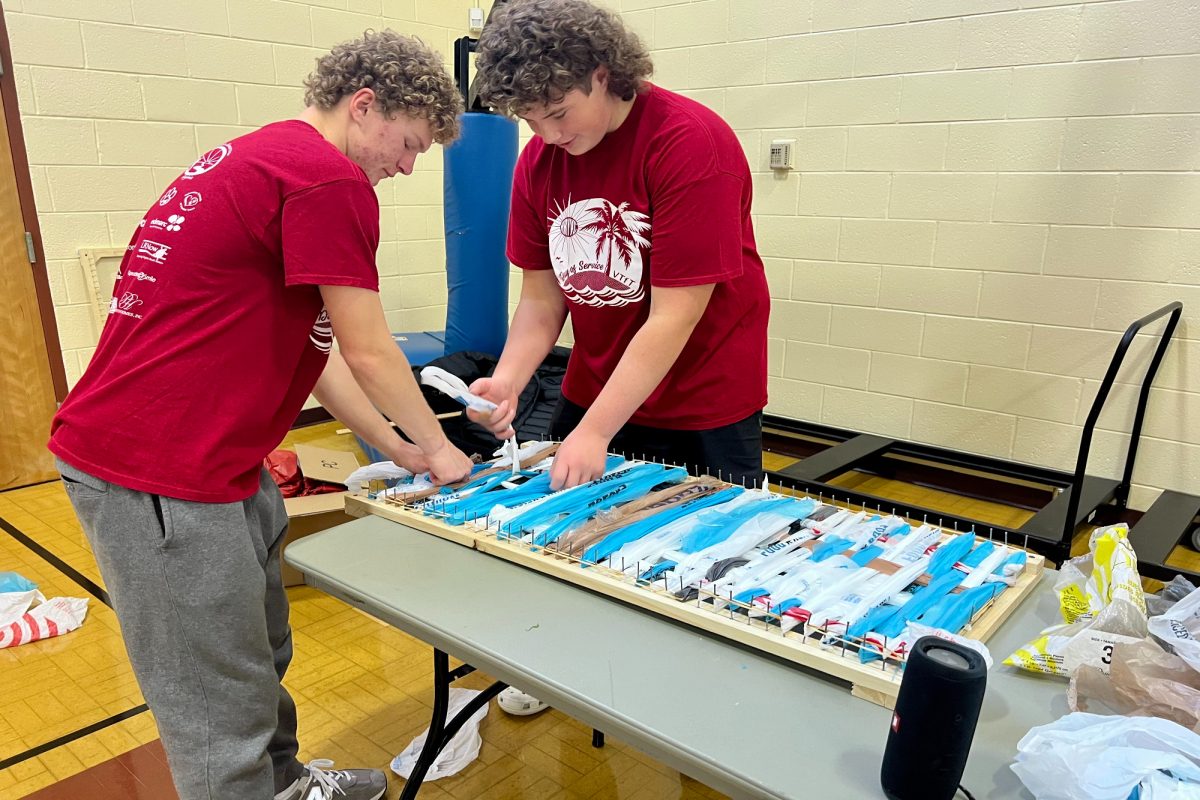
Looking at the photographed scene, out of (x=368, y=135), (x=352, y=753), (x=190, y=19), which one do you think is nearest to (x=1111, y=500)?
(x=352, y=753)

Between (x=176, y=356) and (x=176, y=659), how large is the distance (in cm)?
42

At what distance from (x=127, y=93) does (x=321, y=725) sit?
2784 millimetres

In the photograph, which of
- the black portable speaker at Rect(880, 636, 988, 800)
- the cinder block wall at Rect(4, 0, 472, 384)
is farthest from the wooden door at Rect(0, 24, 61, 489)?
the black portable speaker at Rect(880, 636, 988, 800)

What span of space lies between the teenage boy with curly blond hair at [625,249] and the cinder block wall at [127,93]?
8.06ft

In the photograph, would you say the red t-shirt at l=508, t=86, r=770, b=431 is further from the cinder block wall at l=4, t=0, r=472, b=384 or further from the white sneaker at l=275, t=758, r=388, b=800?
the cinder block wall at l=4, t=0, r=472, b=384

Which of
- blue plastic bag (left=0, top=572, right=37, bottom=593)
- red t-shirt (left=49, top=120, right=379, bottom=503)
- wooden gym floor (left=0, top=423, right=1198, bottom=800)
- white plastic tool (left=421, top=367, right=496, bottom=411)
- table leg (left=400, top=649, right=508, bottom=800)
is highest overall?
red t-shirt (left=49, top=120, right=379, bottom=503)

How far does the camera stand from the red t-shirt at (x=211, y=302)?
41.3 inches

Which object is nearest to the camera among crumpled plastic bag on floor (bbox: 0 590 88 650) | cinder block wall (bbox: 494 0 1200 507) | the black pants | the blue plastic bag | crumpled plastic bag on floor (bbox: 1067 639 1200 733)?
crumpled plastic bag on floor (bbox: 1067 639 1200 733)

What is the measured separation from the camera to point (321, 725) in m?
1.84

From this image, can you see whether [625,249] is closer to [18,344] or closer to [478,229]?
[478,229]

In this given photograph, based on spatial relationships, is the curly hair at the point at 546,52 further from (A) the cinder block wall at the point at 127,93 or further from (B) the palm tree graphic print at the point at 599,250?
(A) the cinder block wall at the point at 127,93

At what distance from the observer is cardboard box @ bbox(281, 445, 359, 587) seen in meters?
2.36

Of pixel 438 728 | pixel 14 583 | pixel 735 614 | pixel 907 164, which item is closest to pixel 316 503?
pixel 14 583

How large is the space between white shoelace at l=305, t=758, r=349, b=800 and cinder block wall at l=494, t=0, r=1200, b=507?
2.55 meters
